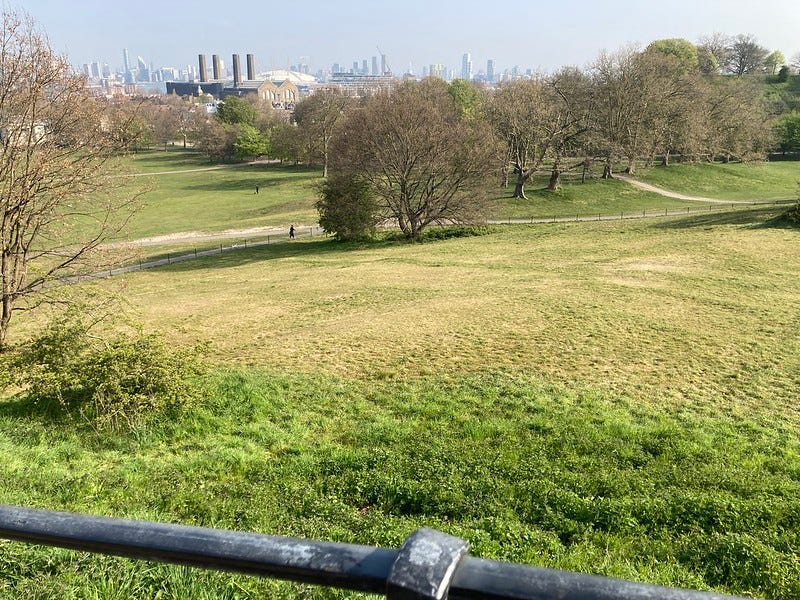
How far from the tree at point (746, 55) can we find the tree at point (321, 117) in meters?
84.2

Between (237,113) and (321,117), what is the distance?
38.5 meters

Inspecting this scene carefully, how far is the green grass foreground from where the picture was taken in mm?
5940

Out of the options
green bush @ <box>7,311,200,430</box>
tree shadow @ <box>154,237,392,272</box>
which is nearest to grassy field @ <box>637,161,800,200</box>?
tree shadow @ <box>154,237,392,272</box>

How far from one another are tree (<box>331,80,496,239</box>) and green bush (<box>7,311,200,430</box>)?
32.8 meters

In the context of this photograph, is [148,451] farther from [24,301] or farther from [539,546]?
[24,301]

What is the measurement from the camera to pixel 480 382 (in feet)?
45.1

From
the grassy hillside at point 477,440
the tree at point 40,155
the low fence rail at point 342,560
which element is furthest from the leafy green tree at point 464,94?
the low fence rail at point 342,560

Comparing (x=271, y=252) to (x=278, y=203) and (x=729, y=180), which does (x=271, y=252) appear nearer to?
(x=278, y=203)

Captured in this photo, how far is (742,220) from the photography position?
41.2 metres

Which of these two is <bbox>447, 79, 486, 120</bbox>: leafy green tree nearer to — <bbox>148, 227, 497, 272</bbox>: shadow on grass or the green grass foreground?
<bbox>148, 227, 497, 272</bbox>: shadow on grass

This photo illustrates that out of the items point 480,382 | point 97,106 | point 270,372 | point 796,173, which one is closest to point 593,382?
point 480,382

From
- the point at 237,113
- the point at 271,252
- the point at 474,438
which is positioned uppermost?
the point at 237,113

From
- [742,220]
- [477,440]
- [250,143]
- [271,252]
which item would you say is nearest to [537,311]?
[477,440]

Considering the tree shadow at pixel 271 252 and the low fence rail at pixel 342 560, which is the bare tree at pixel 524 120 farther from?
the low fence rail at pixel 342 560
